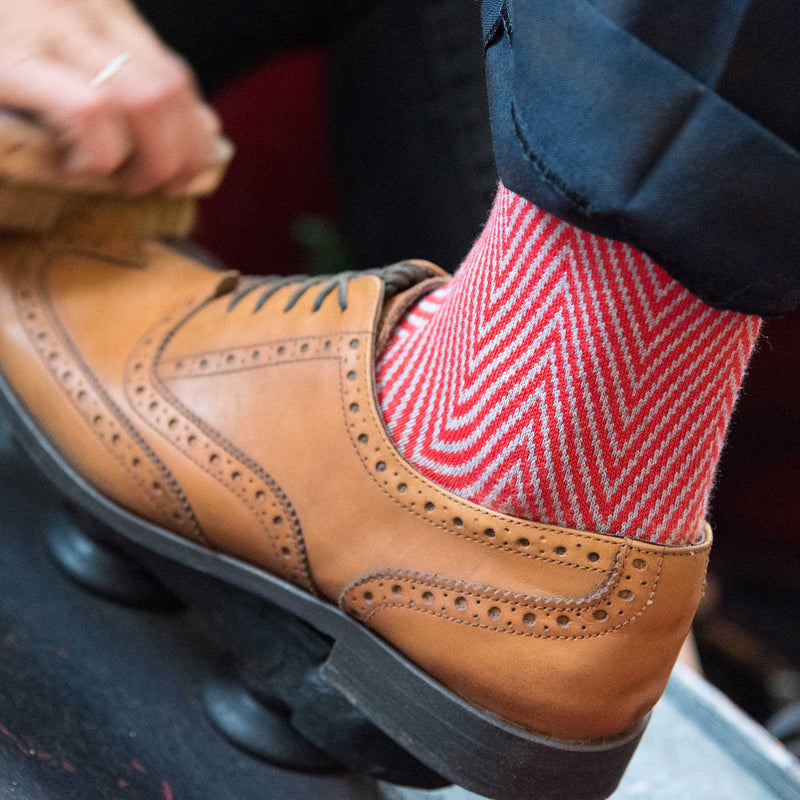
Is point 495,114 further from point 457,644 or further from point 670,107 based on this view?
point 457,644

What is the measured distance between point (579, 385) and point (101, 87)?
471 millimetres

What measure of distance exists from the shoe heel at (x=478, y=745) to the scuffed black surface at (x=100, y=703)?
167mm

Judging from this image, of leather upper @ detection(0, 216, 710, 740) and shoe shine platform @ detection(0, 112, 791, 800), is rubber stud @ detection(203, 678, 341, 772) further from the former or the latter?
leather upper @ detection(0, 216, 710, 740)

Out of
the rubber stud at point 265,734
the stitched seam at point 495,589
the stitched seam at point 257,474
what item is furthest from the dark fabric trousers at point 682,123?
the rubber stud at point 265,734

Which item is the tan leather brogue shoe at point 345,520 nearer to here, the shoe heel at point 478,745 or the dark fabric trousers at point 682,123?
the shoe heel at point 478,745

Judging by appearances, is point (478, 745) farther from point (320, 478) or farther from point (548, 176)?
point (548, 176)

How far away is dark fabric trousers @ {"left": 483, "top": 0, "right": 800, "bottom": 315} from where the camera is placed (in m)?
0.36

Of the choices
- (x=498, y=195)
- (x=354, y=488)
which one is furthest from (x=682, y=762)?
(x=498, y=195)

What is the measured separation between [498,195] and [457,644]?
304mm

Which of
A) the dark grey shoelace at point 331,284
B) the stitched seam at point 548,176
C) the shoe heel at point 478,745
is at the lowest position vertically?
the shoe heel at point 478,745

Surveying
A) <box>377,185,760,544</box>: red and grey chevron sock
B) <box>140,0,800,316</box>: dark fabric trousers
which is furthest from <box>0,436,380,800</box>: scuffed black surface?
<box>140,0,800,316</box>: dark fabric trousers

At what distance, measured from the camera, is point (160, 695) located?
2.16 feet

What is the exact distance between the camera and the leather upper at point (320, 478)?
485 millimetres

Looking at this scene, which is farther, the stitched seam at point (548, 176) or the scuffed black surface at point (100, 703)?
the scuffed black surface at point (100, 703)
